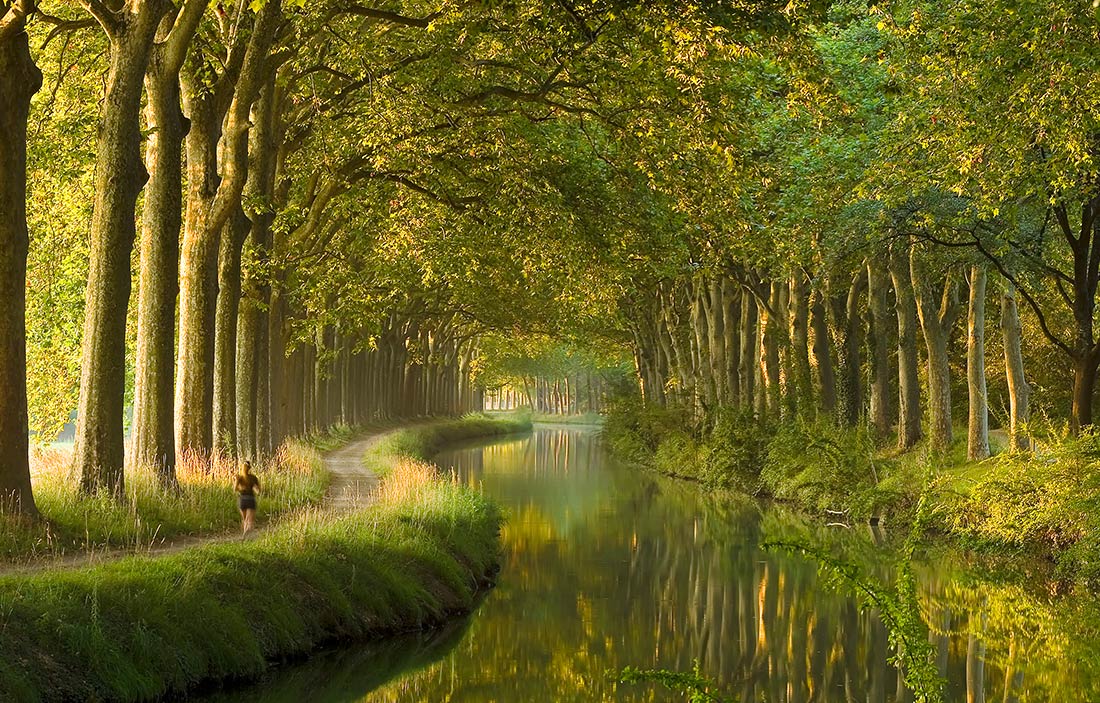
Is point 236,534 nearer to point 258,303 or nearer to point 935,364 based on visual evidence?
point 258,303

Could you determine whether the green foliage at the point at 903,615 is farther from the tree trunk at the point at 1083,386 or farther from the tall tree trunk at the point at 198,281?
the tall tree trunk at the point at 198,281

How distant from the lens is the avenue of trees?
1641 centimetres

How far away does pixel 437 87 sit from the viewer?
931 inches

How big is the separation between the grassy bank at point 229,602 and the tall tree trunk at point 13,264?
1.86 meters

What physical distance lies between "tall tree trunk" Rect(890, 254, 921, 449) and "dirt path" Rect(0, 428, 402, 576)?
12460mm

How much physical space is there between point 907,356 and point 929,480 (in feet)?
24.7

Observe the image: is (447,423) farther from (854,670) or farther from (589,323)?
(854,670)

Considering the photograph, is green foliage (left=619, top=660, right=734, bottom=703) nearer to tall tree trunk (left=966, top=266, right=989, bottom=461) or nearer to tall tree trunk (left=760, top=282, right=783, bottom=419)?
tall tree trunk (left=966, top=266, right=989, bottom=461)

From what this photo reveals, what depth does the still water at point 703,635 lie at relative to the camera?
14.0 m

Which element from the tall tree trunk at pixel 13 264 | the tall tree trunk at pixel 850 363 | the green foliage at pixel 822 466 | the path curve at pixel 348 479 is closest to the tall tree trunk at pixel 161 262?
the path curve at pixel 348 479

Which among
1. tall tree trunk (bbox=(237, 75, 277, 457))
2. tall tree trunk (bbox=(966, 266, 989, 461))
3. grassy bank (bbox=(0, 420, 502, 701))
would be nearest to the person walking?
grassy bank (bbox=(0, 420, 502, 701))

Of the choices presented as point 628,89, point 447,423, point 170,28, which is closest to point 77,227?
point 170,28

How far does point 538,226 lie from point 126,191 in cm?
936

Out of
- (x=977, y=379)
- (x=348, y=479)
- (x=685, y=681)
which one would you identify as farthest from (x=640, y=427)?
(x=685, y=681)
